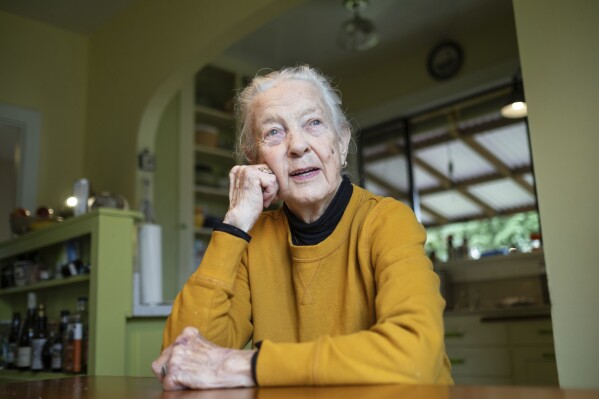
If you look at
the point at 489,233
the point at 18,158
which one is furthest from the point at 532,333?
the point at 18,158

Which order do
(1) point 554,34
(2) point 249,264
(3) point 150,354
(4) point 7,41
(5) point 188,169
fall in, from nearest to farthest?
(2) point 249,264 → (1) point 554,34 → (3) point 150,354 → (4) point 7,41 → (5) point 188,169

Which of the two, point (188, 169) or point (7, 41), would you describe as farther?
point (188, 169)

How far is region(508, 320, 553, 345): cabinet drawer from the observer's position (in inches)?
145

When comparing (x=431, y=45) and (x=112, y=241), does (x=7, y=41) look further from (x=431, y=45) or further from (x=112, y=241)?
(x=431, y=45)

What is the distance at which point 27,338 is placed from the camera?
3.10 meters

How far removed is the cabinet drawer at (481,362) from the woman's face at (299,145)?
9.58 feet

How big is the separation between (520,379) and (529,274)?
882 mm

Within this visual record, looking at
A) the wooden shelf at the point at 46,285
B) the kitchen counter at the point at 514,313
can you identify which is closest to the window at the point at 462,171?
the kitchen counter at the point at 514,313

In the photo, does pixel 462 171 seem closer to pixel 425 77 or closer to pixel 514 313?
pixel 425 77

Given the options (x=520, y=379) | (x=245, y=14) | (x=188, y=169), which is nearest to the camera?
(x=245, y=14)

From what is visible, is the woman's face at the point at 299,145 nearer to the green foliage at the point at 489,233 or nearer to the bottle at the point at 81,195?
the bottle at the point at 81,195

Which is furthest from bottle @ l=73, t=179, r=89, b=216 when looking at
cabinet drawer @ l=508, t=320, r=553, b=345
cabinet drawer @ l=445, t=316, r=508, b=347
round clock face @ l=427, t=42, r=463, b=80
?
round clock face @ l=427, t=42, r=463, b=80

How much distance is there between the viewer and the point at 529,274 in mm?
4348

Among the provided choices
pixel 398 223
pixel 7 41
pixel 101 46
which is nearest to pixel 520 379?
pixel 398 223
